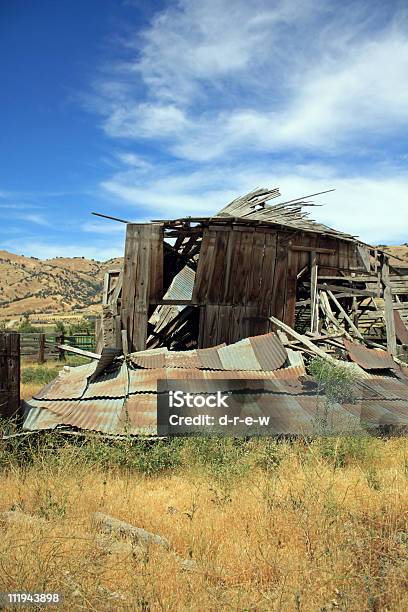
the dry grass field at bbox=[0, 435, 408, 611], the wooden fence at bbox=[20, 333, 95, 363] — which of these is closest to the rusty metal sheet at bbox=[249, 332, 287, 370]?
the dry grass field at bbox=[0, 435, 408, 611]

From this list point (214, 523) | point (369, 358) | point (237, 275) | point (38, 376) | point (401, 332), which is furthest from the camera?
point (38, 376)

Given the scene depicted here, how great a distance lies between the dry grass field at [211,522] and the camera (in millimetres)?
3727

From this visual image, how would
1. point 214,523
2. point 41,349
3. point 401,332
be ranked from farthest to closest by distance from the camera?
point 41,349
point 401,332
point 214,523

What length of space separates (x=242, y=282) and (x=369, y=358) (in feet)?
12.8

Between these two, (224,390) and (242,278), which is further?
(242,278)

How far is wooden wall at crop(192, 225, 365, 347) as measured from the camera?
42.0 feet

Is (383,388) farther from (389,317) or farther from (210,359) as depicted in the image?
(389,317)

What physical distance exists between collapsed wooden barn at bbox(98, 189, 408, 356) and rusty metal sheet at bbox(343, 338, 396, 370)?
0.94 m

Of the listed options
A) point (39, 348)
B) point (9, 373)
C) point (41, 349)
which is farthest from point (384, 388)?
point (39, 348)

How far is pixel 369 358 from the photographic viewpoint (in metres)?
11.3

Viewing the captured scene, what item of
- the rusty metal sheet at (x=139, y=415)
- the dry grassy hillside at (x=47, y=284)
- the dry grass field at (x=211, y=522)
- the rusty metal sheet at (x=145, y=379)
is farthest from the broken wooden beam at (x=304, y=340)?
the dry grassy hillside at (x=47, y=284)

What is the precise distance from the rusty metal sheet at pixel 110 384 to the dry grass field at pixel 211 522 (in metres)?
1.42

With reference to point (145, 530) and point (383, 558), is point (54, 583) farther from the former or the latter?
point (383, 558)

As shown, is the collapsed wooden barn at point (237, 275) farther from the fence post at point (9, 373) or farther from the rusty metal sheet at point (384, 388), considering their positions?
the fence post at point (9, 373)
